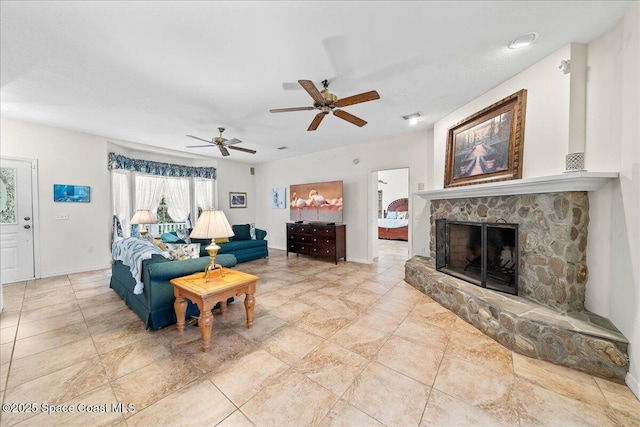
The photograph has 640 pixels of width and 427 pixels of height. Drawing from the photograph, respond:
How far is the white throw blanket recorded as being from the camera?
2465mm

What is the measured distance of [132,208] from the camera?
5312mm

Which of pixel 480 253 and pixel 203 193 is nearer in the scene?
pixel 480 253

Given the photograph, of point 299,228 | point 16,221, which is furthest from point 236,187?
point 16,221

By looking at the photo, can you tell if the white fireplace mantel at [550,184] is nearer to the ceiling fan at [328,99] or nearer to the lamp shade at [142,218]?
the ceiling fan at [328,99]

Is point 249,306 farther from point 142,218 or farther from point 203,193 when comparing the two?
point 203,193

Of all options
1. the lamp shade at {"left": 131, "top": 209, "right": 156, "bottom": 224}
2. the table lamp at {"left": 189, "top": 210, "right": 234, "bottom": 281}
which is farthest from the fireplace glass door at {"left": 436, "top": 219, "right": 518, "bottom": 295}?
the lamp shade at {"left": 131, "top": 209, "right": 156, "bottom": 224}

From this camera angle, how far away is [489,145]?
287 cm

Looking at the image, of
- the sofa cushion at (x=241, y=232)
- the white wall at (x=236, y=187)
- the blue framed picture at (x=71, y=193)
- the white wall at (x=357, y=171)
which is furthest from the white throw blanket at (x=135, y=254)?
the white wall at (x=357, y=171)

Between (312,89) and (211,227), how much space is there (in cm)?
164

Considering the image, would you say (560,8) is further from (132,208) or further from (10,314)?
(132,208)

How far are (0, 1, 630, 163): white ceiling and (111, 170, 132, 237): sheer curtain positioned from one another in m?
1.58

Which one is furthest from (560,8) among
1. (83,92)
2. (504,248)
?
(83,92)

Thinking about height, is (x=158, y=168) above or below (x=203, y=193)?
above

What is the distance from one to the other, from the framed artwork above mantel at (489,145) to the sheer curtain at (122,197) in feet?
21.1
